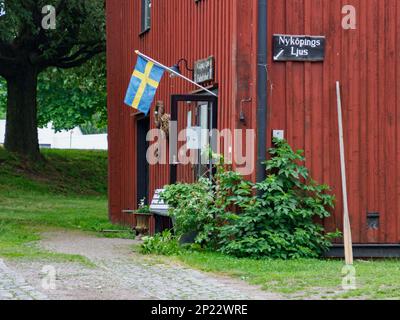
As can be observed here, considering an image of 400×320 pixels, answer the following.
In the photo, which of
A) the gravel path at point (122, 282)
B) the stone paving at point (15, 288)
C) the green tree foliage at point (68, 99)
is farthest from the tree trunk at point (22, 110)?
the stone paving at point (15, 288)

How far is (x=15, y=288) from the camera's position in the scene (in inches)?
429

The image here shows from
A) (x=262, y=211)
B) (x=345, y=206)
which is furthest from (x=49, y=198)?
(x=345, y=206)

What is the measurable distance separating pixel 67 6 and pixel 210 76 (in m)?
17.8

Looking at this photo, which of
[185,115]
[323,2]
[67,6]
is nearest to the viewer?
[323,2]

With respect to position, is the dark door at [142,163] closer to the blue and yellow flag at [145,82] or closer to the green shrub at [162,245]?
the blue and yellow flag at [145,82]

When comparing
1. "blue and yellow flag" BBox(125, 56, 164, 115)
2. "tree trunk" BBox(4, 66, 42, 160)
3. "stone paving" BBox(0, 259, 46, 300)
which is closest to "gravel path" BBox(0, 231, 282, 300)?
"stone paving" BBox(0, 259, 46, 300)

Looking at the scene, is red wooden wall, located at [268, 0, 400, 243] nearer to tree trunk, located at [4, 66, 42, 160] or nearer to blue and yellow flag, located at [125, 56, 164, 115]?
blue and yellow flag, located at [125, 56, 164, 115]

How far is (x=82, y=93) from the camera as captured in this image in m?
51.2

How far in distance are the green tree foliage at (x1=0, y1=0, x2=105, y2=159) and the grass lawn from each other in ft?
3.52

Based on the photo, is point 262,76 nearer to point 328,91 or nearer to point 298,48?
point 298,48

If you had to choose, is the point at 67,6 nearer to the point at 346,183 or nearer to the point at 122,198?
the point at 122,198

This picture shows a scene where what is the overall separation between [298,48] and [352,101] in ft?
3.77

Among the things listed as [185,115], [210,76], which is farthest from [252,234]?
[185,115]

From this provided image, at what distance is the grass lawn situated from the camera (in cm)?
1846
